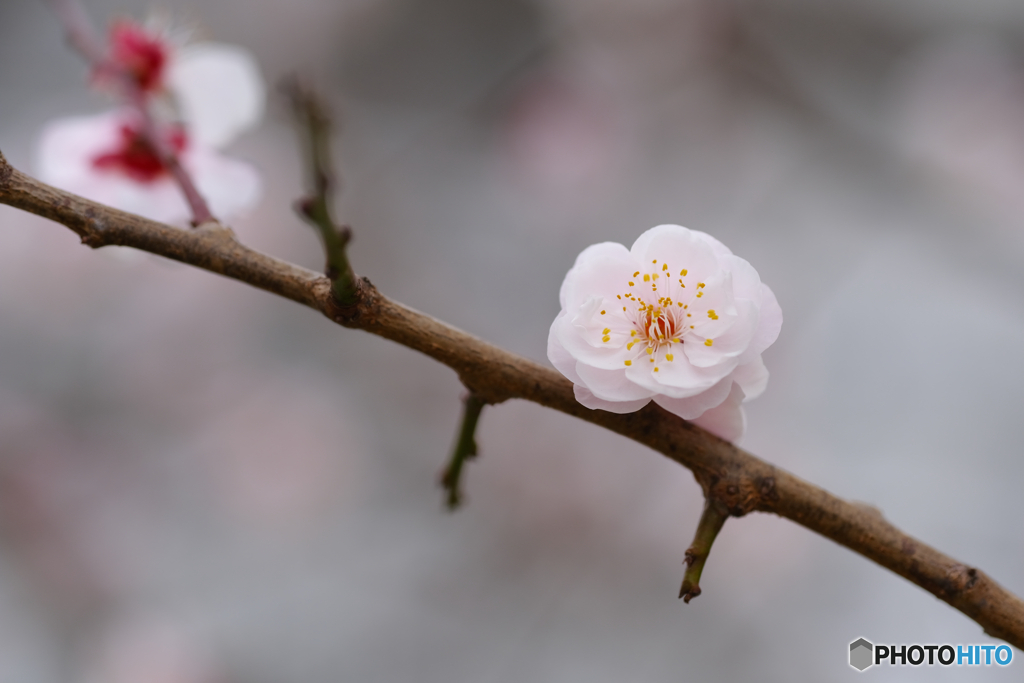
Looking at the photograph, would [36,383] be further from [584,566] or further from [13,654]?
[584,566]

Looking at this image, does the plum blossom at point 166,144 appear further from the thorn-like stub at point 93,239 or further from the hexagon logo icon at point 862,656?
the hexagon logo icon at point 862,656

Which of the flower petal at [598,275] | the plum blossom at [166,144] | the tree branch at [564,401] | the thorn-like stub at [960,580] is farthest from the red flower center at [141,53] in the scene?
the thorn-like stub at [960,580]

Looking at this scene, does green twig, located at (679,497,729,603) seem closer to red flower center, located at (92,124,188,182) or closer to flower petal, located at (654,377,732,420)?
flower petal, located at (654,377,732,420)

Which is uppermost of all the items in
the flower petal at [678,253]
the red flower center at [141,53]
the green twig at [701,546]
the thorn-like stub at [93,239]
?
the red flower center at [141,53]

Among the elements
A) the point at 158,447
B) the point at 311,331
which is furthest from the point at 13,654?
the point at 311,331

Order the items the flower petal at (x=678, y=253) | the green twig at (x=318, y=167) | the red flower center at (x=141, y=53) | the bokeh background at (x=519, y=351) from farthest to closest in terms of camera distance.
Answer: the bokeh background at (x=519, y=351)
the red flower center at (x=141, y=53)
the flower petal at (x=678, y=253)
the green twig at (x=318, y=167)

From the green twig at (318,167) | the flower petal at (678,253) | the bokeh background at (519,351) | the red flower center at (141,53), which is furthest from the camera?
the bokeh background at (519,351)
